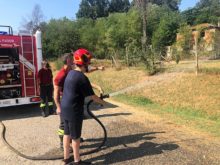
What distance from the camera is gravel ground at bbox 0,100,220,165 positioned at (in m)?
6.55

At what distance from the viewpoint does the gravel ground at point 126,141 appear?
6551mm

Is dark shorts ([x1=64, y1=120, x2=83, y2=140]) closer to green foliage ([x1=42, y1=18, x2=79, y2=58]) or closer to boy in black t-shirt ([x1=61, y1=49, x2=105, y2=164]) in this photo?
boy in black t-shirt ([x1=61, y1=49, x2=105, y2=164])

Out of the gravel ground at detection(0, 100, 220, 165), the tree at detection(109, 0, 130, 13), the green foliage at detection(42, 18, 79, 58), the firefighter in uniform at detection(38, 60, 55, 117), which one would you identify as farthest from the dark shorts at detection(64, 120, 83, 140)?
the tree at detection(109, 0, 130, 13)

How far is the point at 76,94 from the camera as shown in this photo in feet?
19.0

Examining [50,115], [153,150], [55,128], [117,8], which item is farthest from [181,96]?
[117,8]

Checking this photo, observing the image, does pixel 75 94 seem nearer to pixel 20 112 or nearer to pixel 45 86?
pixel 45 86

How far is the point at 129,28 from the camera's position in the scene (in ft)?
158

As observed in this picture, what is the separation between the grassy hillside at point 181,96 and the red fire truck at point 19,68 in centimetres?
393

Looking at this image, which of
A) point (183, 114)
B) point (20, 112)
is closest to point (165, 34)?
point (183, 114)

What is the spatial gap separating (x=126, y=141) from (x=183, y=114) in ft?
14.4

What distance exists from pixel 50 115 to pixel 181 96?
5.59 metres

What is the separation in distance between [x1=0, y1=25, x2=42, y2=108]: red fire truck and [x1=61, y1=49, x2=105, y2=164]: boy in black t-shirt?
5628 mm

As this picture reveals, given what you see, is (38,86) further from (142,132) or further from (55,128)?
(142,132)

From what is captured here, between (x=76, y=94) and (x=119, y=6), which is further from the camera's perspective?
(x=119, y=6)
